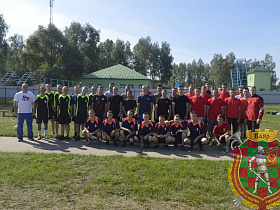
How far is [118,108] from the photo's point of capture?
7.72m

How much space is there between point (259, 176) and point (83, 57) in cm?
4577

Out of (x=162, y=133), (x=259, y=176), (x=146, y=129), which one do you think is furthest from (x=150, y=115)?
(x=259, y=176)

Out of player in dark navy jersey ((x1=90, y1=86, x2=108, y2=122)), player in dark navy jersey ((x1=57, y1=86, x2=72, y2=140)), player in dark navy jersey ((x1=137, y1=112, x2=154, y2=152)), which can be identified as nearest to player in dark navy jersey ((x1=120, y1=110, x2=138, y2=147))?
player in dark navy jersey ((x1=137, y1=112, x2=154, y2=152))

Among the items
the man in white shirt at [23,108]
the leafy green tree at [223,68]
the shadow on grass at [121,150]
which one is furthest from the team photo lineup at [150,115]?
the leafy green tree at [223,68]

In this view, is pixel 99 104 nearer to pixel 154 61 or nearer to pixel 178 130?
pixel 178 130

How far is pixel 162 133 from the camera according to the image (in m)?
6.86

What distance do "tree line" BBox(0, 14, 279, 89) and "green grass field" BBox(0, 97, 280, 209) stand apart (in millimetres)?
32941

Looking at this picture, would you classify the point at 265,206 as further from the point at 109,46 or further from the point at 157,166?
the point at 109,46

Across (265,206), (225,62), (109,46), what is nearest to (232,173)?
(265,206)

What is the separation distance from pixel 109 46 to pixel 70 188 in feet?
207

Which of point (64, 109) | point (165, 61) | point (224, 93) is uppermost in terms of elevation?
point (165, 61)

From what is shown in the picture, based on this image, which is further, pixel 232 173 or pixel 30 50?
pixel 30 50

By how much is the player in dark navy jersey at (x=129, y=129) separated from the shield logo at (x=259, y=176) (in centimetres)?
340

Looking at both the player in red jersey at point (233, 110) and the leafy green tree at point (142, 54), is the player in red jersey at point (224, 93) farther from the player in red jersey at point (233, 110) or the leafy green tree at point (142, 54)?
the leafy green tree at point (142, 54)
